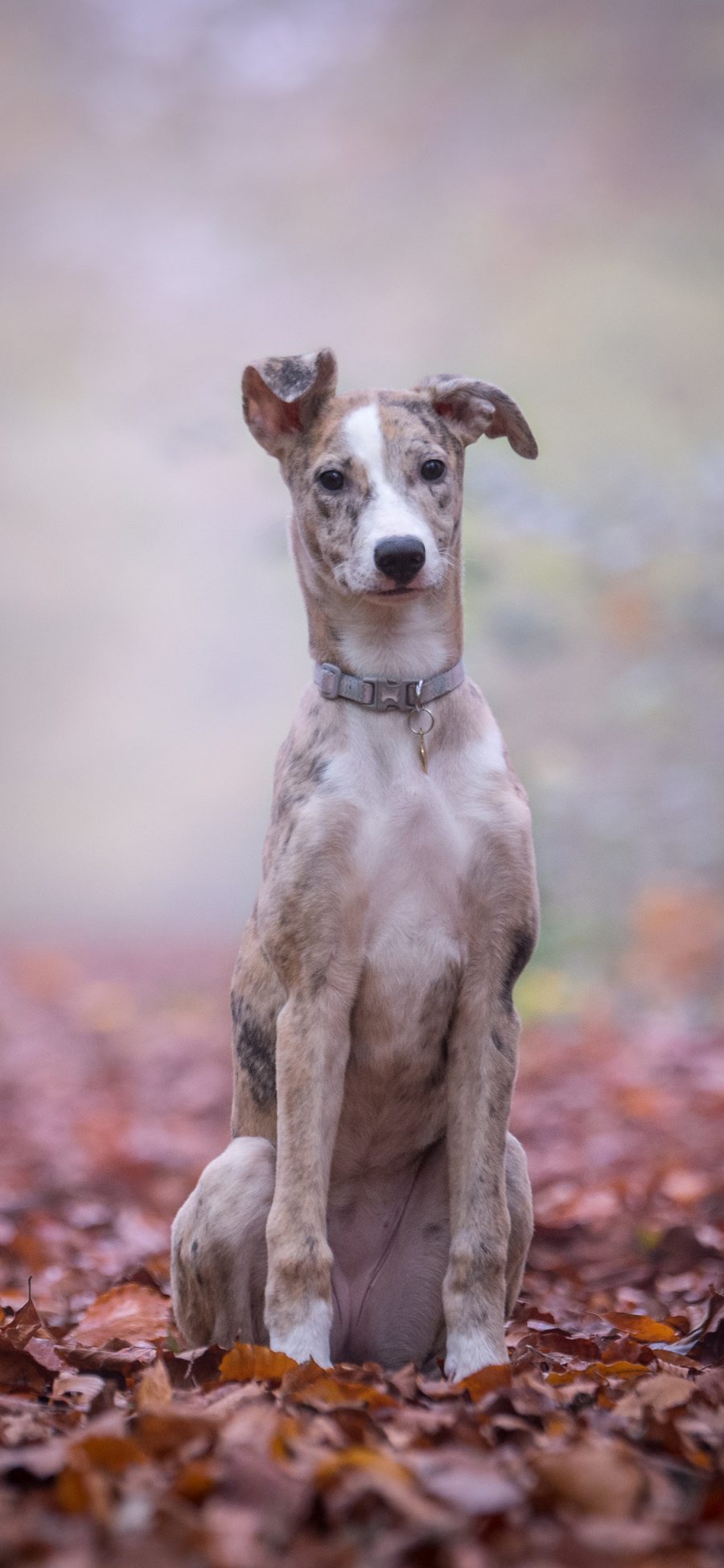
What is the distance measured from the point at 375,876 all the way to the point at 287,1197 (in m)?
0.69

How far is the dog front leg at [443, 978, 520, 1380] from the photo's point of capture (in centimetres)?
315

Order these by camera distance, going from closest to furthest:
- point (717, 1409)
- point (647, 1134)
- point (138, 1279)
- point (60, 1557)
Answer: point (60, 1557) < point (717, 1409) < point (138, 1279) < point (647, 1134)

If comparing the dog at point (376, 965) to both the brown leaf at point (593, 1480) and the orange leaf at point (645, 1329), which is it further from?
the brown leaf at point (593, 1480)

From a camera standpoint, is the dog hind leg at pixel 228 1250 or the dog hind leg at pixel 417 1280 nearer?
the dog hind leg at pixel 228 1250

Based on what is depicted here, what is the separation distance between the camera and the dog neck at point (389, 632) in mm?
3393

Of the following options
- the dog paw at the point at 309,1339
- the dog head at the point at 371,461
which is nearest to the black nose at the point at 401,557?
the dog head at the point at 371,461

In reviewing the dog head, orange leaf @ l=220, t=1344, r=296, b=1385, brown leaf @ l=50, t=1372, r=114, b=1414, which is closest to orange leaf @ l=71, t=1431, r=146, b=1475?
brown leaf @ l=50, t=1372, r=114, b=1414

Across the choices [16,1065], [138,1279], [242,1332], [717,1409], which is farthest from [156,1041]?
[717,1409]

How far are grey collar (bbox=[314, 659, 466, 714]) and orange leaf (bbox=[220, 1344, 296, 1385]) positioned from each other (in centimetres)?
136

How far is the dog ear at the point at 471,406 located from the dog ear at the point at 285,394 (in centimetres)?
25

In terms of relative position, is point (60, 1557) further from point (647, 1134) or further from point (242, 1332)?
point (647, 1134)

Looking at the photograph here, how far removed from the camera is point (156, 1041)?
9984mm

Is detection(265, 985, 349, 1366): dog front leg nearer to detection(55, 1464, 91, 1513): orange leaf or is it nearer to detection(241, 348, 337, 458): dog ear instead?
detection(55, 1464, 91, 1513): orange leaf

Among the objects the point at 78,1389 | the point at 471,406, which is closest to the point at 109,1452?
the point at 78,1389
